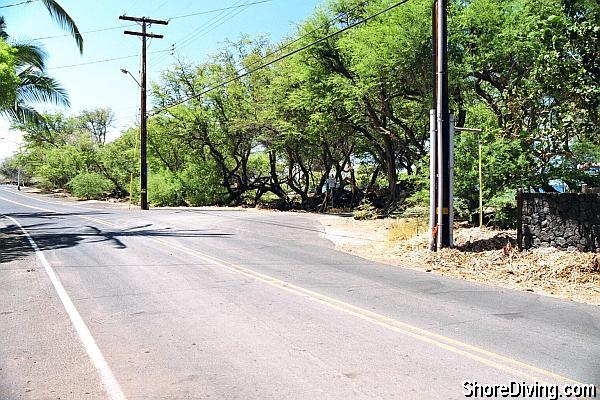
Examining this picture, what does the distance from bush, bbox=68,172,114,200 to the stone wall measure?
49744 mm

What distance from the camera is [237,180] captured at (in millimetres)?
43312

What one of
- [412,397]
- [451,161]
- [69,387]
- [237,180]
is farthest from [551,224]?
[237,180]

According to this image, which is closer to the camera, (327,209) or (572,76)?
(572,76)

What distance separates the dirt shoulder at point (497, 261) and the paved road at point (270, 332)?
903 mm

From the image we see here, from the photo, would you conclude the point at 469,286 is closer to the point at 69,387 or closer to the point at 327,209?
the point at 69,387

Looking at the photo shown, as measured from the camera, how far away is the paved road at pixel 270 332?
4.67 m

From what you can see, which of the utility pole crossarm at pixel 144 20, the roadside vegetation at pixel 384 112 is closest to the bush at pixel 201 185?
the roadside vegetation at pixel 384 112

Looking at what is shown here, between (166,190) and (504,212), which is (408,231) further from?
(166,190)

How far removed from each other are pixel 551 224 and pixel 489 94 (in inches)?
397

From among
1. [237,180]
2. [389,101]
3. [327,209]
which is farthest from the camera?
[237,180]

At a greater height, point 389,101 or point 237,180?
point 389,101

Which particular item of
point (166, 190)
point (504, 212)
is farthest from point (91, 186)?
point (504, 212)

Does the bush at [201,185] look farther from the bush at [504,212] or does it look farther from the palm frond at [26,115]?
the bush at [504,212]

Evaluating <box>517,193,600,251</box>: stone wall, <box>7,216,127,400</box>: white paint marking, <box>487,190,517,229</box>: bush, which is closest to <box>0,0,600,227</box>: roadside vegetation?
<box>487,190,517,229</box>: bush
